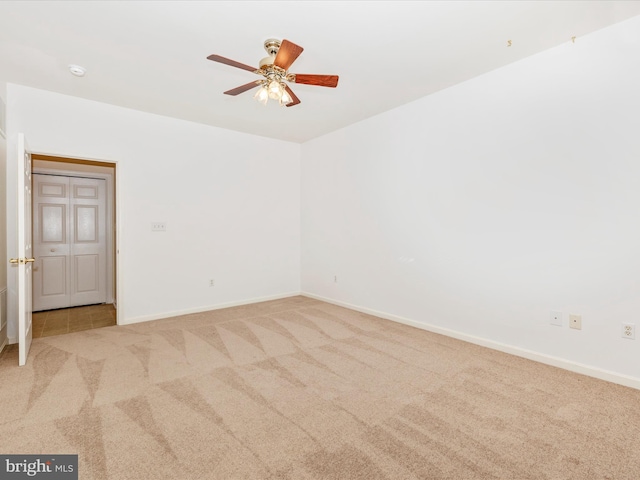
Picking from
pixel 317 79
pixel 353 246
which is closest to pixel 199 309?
pixel 353 246

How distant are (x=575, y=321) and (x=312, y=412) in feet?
7.60

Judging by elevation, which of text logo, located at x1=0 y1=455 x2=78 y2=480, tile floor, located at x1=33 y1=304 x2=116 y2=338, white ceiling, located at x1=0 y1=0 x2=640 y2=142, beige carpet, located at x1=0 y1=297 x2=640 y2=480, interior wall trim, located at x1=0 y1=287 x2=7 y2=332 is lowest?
tile floor, located at x1=33 y1=304 x2=116 y2=338

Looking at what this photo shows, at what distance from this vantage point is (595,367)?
2.61 m

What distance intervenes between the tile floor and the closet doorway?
0.01 m

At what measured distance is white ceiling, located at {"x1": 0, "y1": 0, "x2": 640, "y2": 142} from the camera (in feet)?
7.43

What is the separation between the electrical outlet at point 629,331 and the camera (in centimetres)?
244

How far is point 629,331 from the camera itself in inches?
96.7

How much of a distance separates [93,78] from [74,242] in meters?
3.24

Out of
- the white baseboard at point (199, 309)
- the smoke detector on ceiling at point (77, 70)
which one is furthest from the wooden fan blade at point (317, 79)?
the white baseboard at point (199, 309)

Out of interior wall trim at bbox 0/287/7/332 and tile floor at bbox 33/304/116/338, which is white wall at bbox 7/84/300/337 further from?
tile floor at bbox 33/304/116/338

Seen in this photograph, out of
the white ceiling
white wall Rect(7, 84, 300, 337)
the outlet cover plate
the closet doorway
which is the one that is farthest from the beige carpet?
the white ceiling

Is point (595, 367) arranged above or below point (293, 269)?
below

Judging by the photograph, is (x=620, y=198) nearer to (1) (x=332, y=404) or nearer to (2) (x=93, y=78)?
(1) (x=332, y=404)

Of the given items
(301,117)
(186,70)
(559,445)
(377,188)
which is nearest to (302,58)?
(186,70)
